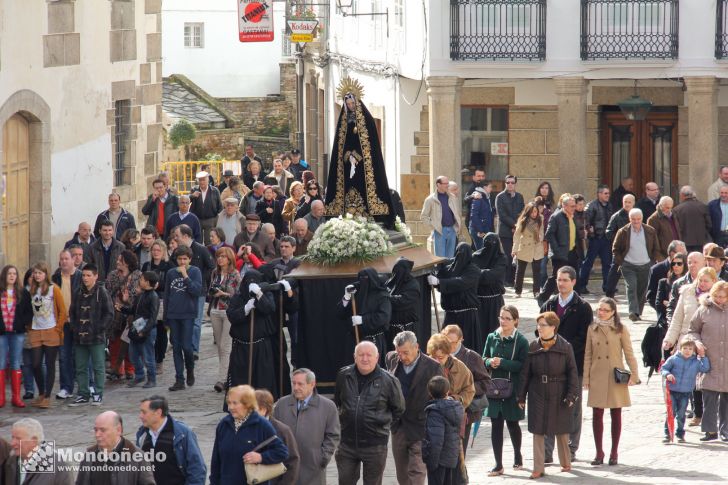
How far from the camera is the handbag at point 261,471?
10977 mm

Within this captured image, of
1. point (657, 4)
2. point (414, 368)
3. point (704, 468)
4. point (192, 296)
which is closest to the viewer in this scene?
point (414, 368)

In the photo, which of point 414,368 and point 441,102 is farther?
point 441,102

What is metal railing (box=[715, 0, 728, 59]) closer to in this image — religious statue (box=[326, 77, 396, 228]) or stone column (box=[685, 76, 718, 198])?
stone column (box=[685, 76, 718, 198])

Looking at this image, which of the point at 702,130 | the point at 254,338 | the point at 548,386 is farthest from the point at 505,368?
the point at 702,130

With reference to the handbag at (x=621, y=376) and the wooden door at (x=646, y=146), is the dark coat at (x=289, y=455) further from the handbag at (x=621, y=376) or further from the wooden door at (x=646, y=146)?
the wooden door at (x=646, y=146)

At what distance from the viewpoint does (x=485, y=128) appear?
30.0 m

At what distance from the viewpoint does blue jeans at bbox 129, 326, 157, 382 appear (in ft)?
58.7

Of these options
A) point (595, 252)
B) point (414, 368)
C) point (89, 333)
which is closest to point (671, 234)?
point (595, 252)

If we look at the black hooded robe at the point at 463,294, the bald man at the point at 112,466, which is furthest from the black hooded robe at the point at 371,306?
the bald man at the point at 112,466

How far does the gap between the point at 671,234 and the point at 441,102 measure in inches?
244

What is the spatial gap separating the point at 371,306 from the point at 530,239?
8.62m

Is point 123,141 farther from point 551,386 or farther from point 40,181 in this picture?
point 551,386

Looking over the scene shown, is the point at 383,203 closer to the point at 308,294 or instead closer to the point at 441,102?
the point at 308,294

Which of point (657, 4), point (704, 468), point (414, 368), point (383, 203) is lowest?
point (704, 468)
